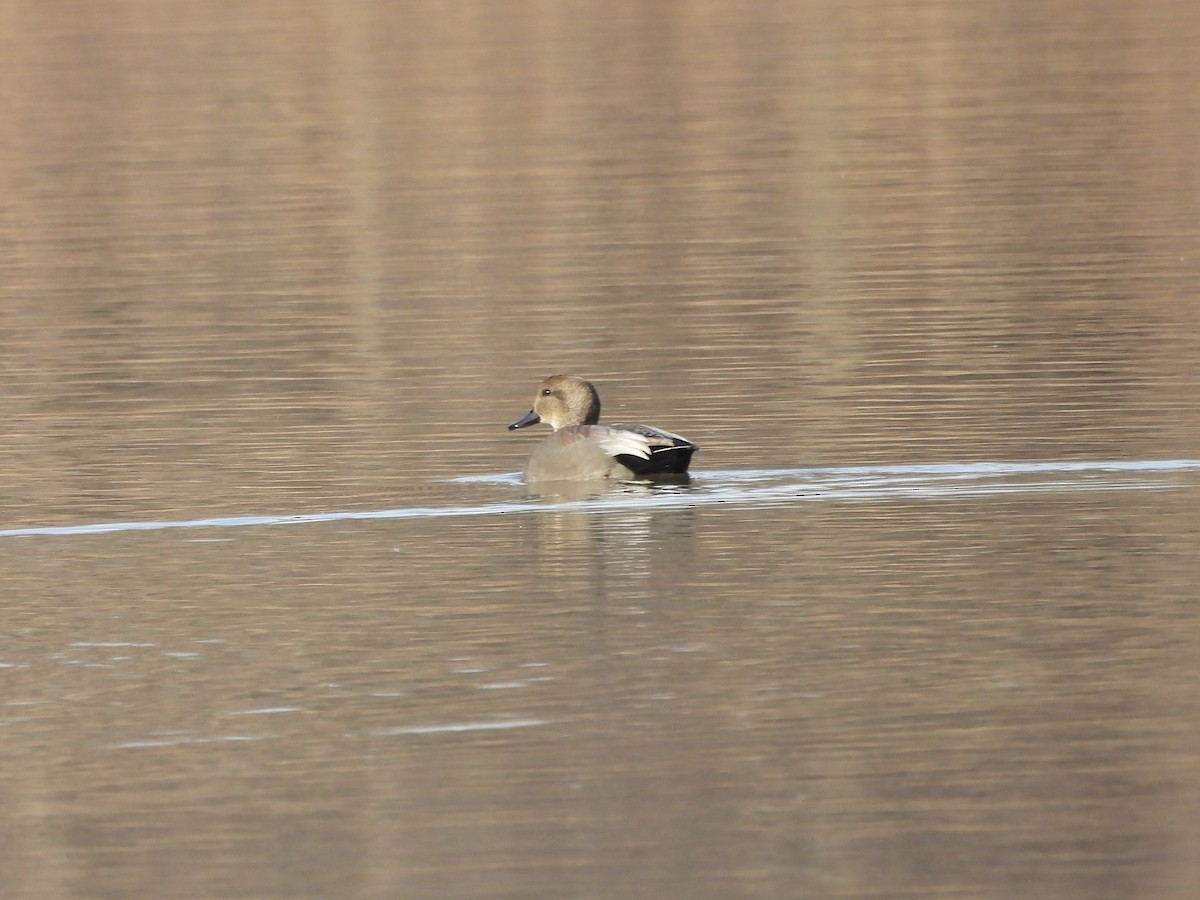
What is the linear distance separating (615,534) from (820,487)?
120cm

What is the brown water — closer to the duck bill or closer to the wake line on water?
the wake line on water

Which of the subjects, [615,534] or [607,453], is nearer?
[615,534]

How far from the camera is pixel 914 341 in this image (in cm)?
1723

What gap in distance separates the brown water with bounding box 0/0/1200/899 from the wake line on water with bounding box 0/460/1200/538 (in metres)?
0.03

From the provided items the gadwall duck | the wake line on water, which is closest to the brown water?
the wake line on water

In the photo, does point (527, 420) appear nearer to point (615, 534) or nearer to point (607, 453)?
point (607, 453)

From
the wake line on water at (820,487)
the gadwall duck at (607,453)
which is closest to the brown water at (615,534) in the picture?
the wake line on water at (820,487)

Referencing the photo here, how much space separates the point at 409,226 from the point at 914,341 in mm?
9592

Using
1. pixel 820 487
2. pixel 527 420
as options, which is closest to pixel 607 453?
pixel 820 487

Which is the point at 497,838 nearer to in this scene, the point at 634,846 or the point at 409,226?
the point at 634,846

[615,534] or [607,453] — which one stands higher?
[607,453]

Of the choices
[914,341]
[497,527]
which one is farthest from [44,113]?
[497,527]

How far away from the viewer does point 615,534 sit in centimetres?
1160

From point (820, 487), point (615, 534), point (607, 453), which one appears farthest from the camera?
point (607, 453)
